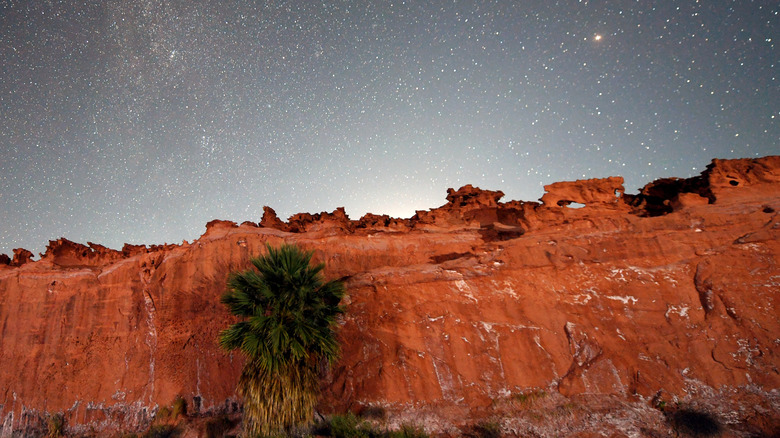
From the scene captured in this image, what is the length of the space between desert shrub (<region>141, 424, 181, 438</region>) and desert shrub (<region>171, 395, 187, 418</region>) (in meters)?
0.44

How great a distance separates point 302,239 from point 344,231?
2.06 metres

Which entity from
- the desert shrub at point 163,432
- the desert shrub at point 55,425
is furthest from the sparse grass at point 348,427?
the desert shrub at point 55,425

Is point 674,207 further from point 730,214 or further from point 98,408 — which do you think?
point 98,408

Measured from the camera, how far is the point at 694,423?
9961 mm

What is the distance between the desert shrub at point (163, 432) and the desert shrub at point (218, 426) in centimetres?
121

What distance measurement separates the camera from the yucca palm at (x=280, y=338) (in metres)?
10.0

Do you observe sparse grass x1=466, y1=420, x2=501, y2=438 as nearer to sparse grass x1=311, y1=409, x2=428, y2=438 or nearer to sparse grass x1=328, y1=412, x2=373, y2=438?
sparse grass x1=311, y1=409, x2=428, y2=438

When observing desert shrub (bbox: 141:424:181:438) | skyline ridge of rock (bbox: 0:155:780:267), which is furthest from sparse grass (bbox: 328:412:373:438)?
skyline ridge of rock (bbox: 0:155:780:267)

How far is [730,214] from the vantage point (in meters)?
13.6

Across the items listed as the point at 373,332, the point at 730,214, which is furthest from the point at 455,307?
the point at 730,214

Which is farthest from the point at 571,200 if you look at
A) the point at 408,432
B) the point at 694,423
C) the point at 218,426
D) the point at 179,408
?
the point at 179,408

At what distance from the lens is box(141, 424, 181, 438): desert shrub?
506 inches

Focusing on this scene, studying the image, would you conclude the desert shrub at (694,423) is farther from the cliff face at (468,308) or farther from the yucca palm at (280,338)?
the yucca palm at (280,338)

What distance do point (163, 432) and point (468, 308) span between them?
12.5m
